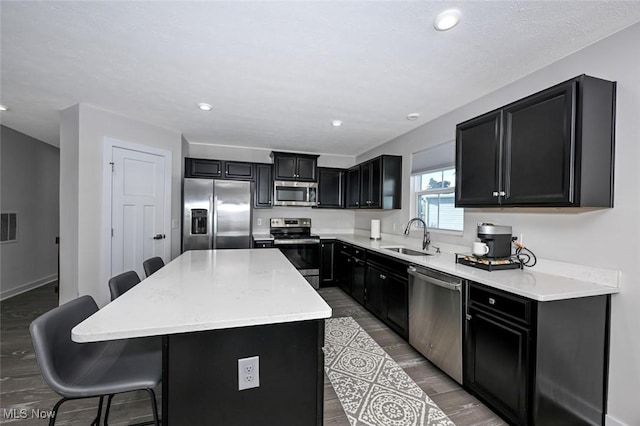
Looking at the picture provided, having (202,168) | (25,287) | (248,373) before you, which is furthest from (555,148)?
(25,287)

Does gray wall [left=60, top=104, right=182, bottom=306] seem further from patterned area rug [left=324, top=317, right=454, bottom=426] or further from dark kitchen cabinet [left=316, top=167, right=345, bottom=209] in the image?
dark kitchen cabinet [left=316, top=167, right=345, bottom=209]

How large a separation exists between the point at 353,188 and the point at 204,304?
3969 millimetres

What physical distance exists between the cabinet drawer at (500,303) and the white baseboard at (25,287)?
5.97 meters

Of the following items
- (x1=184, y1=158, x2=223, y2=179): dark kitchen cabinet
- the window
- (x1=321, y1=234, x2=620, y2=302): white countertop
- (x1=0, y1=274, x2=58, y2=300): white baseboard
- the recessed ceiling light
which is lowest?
(x1=0, y1=274, x2=58, y2=300): white baseboard

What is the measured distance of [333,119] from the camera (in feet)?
11.3

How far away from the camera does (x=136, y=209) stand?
3.64 metres

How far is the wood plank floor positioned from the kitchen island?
0.80m

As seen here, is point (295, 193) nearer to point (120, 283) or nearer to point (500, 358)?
point (120, 283)

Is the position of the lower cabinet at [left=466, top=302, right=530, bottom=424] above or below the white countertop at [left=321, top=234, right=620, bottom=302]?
below

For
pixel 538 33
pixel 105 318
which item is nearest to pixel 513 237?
pixel 538 33

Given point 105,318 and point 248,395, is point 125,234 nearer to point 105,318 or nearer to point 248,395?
point 105,318

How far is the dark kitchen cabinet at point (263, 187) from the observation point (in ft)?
15.8

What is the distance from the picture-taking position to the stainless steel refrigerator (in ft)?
13.3

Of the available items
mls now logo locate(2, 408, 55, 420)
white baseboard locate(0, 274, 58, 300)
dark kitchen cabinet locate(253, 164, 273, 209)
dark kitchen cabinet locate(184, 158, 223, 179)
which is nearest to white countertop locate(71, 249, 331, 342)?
mls now logo locate(2, 408, 55, 420)
